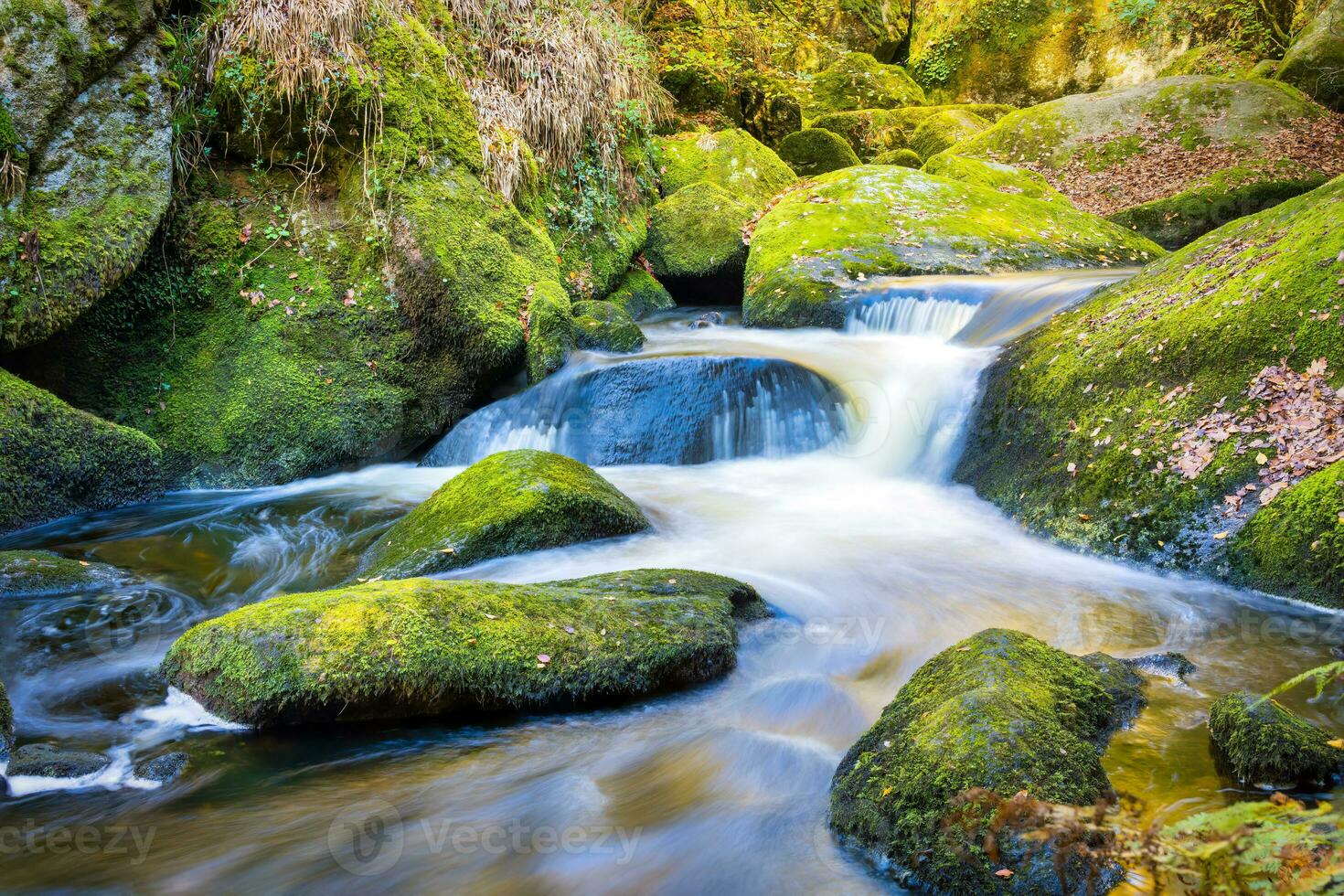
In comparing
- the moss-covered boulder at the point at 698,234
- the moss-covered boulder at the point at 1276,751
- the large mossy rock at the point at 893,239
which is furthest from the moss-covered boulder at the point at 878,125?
the moss-covered boulder at the point at 1276,751

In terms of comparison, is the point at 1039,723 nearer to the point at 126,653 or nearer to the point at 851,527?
the point at 851,527

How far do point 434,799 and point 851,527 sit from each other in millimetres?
3856

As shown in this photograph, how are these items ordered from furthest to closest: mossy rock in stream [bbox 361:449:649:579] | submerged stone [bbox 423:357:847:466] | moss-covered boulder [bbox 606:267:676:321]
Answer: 1. moss-covered boulder [bbox 606:267:676:321]
2. submerged stone [bbox 423:357:847:466]
3. mossy rock in stream [bbox 361:449:649:579]

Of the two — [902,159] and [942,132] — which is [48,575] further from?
[942,132]

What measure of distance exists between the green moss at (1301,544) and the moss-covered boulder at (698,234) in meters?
7.83

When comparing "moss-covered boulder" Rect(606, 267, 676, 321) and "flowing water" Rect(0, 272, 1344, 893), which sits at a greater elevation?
"moss-covered boulder" Rect(606, 267, 676, 321)

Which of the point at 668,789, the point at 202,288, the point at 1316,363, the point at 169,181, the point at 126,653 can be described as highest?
the point at 169,181

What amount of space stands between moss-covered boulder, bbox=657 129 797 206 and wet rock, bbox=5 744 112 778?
1103 centimetres

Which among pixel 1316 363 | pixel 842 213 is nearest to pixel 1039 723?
pixel 1316 363

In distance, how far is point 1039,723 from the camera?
2.63 metres

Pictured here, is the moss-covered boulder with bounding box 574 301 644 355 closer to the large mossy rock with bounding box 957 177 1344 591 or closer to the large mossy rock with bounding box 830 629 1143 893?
the large mossy rock with bounding box 957 177 1344 591

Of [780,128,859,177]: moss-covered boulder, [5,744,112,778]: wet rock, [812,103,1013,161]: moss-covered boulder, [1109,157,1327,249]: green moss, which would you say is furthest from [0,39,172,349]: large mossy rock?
[812,103,1013,161]: moss-covered boulder

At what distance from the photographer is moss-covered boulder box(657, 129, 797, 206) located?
1302cm

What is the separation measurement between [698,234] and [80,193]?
725cm
